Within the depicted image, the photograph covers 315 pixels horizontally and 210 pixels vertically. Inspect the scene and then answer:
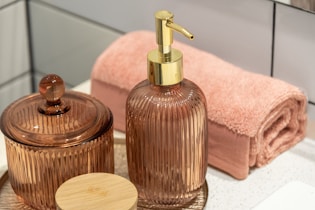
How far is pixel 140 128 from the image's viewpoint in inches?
30.9

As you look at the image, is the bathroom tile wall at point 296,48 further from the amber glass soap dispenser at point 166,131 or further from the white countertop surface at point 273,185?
the amber glass soap dispenser at point 166,131

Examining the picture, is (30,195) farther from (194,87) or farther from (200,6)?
(200,6)

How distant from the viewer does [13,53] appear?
4.11 feet

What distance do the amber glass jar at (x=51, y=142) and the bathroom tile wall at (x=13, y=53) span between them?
0.44m

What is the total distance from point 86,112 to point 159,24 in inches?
5.3

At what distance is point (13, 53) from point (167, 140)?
0.56 m

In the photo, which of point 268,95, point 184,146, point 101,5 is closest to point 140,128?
point 184,146

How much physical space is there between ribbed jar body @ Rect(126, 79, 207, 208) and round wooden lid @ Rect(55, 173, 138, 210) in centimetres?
6

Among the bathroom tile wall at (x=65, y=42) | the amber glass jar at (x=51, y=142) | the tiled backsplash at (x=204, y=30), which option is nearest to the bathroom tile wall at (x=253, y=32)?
the tiled backsplash at (x=204, y=30)

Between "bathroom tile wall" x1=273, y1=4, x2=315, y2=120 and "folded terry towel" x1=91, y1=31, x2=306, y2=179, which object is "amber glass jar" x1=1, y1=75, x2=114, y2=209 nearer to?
"folded terry towel" x1=91, y1=31, x2=306, y2=179

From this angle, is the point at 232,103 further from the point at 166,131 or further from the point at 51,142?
the point at 51,142

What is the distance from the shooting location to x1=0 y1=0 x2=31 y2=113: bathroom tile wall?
1.21m

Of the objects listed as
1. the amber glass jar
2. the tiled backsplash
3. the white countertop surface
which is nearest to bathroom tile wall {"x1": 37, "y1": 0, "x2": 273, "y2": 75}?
the tiled backsplash

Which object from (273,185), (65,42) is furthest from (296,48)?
(65,42)
